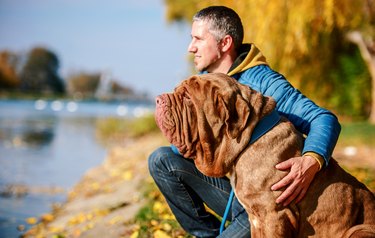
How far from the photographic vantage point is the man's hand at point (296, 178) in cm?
316

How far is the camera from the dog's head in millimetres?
3180

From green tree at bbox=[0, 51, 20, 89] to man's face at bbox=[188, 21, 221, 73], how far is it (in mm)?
102059

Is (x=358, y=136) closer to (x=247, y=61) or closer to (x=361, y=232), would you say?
(x=247, y=61)

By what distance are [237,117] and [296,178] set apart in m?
0.46

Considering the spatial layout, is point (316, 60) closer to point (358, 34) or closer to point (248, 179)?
point (358, 34)

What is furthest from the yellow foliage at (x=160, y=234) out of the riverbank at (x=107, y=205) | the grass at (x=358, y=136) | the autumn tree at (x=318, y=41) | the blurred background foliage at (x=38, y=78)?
the blurred background foliage at (x=38, y=78)

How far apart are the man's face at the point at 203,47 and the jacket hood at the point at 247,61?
15cm

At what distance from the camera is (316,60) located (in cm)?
1758

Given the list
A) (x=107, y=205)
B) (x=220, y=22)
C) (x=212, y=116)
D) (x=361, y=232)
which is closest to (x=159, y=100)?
(x=212, y=116)

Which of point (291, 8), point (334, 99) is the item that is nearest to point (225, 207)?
point (291, 8)

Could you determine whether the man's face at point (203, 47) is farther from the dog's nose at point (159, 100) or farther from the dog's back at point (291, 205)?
the dog's back at point (291, 205)

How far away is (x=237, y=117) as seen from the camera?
3.19m

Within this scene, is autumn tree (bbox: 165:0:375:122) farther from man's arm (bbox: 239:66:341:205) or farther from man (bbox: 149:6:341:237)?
man's arm (bbox: 239:66:341:205)

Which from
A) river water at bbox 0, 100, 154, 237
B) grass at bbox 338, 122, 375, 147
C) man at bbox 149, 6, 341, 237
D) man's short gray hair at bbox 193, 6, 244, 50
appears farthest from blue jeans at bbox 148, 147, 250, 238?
grass at bbox 338, 122, 375, 147
